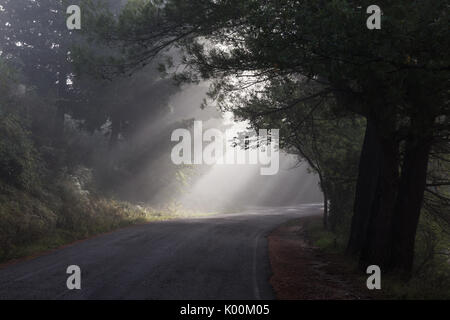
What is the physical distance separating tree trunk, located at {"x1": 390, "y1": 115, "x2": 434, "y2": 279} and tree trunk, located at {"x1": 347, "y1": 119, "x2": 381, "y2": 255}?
189 cm

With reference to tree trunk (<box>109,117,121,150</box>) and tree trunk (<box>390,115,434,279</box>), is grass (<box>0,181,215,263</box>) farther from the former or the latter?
tree trunk (<box>390,115,434,279</box>)

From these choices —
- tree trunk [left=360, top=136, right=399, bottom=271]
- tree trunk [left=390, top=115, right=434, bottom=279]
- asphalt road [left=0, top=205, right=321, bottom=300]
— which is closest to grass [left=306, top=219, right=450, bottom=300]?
tree trunk [left=390, top=115, right=434, bottom=279]

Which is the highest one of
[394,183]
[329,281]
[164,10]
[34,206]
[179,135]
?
[164,10]

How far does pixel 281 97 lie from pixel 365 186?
13.8ft

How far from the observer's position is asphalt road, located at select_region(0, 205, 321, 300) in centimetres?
844

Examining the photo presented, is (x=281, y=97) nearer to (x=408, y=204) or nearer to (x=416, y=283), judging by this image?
(x=408, y=204)

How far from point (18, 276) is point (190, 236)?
809 centimetres

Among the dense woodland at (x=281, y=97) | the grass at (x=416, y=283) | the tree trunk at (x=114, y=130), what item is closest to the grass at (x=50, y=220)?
the dense woodland at (x=281, y=97)

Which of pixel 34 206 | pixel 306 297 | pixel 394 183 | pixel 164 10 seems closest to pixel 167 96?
pixel 34 206

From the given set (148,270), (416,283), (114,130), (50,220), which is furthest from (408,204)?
(114,130)

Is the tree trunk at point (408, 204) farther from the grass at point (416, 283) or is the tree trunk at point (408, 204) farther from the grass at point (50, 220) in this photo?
the grass at point (50, 220)

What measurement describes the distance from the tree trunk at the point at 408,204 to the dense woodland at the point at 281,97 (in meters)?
0.03

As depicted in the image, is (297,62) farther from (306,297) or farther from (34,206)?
(34,206)

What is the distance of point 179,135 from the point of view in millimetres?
33656
